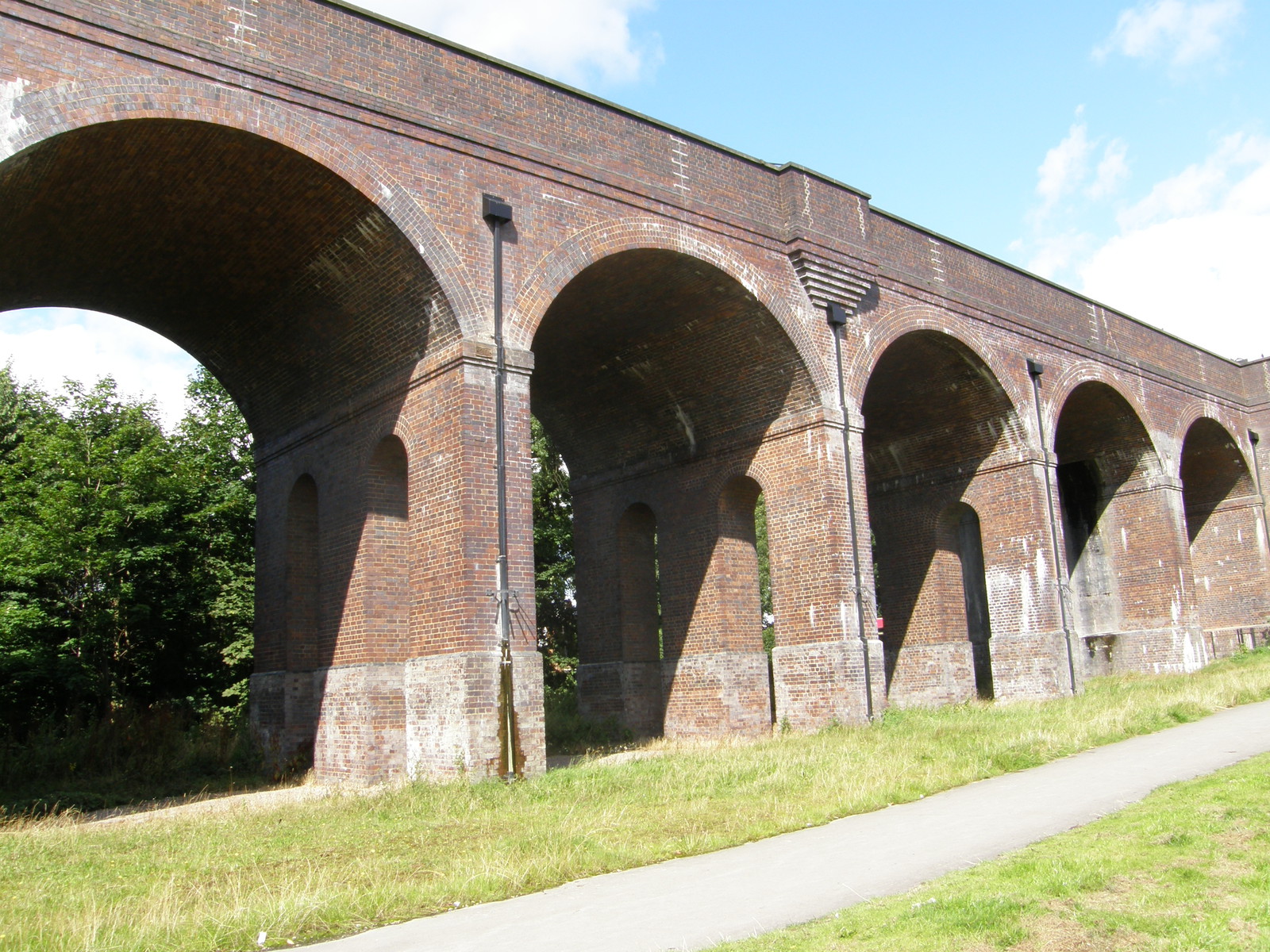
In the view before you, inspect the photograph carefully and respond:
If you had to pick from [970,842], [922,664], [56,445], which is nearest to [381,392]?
[56,445]

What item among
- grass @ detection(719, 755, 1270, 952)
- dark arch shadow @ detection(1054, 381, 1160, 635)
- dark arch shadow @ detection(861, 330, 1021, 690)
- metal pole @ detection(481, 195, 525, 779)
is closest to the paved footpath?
grass @ detection(719, 755, 1270, 952)

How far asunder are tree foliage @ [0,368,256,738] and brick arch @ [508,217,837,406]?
29.9 feet

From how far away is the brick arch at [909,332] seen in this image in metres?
16.9

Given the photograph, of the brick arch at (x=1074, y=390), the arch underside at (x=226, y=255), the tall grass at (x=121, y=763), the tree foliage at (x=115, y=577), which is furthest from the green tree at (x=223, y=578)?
Answer: the brick arch at (x=1074, y=390)

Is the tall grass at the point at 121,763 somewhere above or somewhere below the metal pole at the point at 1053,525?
below

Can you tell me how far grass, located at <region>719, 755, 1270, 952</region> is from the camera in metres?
4.77

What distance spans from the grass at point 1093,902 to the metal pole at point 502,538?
590 centimetres

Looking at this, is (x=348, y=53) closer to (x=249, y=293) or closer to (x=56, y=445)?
(x=249, y=293)

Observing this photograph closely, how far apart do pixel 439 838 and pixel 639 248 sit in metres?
8.66

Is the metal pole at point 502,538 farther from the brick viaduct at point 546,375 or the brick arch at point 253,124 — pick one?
the brick arch at point 253,124

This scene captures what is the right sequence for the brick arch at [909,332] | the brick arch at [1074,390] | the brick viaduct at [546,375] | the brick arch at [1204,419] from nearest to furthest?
the brick viaduct at [546,375] → the brick arch at [909,332] → the brick arch at [1074,390] → the brick arch at [1204,419]

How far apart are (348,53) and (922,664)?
594 inches

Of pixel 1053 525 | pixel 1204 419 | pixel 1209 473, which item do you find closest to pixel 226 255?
pixel 1053 525

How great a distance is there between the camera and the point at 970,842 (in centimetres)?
734
